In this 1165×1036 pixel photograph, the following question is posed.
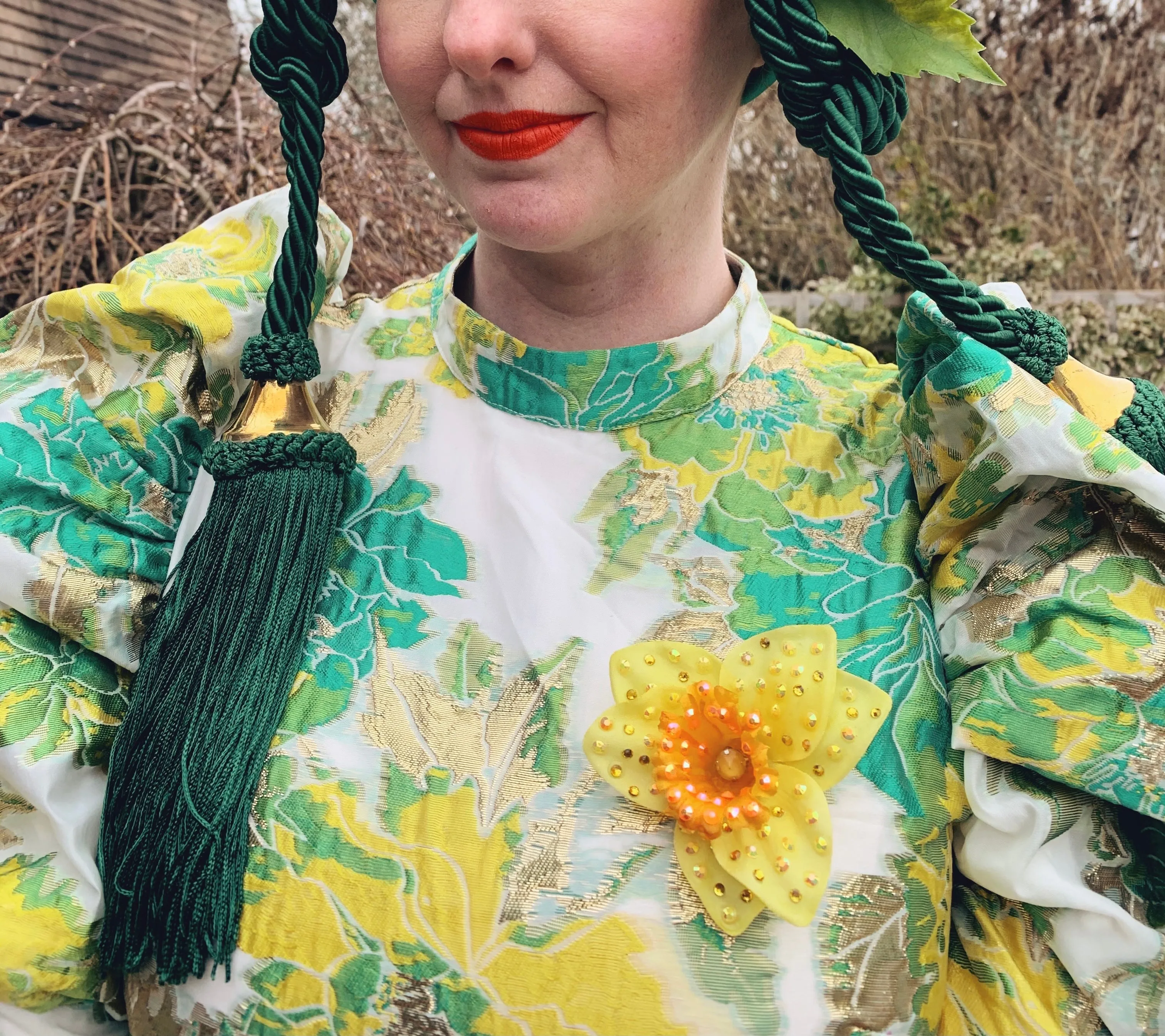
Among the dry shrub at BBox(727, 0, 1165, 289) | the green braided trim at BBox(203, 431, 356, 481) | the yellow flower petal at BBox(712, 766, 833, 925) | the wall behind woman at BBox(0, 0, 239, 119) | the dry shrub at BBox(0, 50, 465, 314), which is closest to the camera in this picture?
the yellow flower petal at BBox(712, 766, 833, 925)

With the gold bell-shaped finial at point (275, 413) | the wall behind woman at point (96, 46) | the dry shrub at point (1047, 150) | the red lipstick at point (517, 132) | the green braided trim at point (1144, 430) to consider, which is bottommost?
the dry shrub at point (1047, 150)

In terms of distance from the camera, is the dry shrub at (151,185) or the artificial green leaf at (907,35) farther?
the dry shrub at (151,185)

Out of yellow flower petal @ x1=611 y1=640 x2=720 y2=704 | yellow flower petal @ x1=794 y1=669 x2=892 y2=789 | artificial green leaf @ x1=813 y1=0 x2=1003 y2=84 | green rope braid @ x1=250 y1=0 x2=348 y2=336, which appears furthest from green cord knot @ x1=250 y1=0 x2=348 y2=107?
yellow flower petal @ x1=794 y1=669 x2=892 y2=789

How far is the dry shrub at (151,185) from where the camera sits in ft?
6.66

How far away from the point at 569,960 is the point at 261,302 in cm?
65

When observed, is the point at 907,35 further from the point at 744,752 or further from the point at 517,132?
the point at 744,752

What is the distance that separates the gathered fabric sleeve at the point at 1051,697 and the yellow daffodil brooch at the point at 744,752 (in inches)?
4.2

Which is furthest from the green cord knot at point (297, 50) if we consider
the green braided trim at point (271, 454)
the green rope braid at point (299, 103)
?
the green braided trim at point (271, 454)

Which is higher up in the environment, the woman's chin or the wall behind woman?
the woman's chin

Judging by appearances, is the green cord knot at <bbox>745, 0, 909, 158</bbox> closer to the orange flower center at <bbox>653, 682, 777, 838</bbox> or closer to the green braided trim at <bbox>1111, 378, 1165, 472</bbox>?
the green braided trim at <bbox>1111, 378, 1165, 472</bbox>

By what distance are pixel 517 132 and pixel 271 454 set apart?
1.09 feet

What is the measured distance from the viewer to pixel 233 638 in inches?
33.8

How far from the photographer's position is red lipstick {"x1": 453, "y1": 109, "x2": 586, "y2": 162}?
791mm

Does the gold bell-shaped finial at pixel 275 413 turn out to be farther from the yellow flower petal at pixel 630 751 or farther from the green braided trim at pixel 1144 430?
the green braided trim at pixel 1144 430
